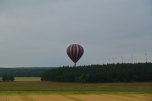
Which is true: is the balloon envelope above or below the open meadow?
above

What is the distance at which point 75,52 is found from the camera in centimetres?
10131

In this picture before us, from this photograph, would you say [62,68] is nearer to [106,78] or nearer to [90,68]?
[90,68]

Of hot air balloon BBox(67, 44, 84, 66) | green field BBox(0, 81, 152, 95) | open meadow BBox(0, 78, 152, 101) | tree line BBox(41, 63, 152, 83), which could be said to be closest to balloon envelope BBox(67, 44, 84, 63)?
hot air balloon BBox(67, 44, 84, 66)

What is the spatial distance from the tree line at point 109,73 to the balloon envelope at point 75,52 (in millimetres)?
10922

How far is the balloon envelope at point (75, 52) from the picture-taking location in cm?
10062

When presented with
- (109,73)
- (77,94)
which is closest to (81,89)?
(77,94)

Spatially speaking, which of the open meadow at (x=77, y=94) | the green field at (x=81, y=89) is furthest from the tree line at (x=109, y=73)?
the open meadow at (x=77, y=94)

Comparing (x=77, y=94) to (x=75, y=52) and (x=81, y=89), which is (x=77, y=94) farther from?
(x=75, y=52)

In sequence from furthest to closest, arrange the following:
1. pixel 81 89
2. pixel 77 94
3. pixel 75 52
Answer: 1. pixel 75 52
2. pixel 81 89
3. pixel 77 94

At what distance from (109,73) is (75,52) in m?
12.8

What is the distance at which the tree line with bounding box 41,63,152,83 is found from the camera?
4193 inches

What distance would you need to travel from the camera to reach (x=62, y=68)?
13825 cm

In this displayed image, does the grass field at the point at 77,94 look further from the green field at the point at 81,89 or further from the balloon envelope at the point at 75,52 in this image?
the balloon envelope at the point at 75,52

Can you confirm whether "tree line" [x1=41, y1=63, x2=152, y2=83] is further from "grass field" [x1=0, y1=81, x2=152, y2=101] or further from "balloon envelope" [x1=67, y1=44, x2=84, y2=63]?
"grass field" [x1=0, y1=81, x2=152, y2=101]
